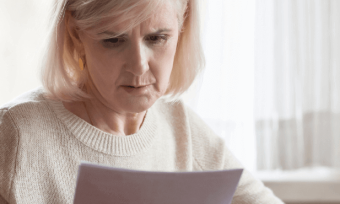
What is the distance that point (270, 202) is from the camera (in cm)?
104

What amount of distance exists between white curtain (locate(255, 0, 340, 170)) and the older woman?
1.15m

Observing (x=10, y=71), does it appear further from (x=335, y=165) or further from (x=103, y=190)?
(x=335, y=165)

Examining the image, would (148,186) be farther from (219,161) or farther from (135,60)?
(219,161)

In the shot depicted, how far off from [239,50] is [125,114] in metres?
1.27

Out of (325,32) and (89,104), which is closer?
(89,104)

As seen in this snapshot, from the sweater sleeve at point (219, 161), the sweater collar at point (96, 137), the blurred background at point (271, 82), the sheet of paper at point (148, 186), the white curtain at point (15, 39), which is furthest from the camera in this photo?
the blurred background at point (271, 82)

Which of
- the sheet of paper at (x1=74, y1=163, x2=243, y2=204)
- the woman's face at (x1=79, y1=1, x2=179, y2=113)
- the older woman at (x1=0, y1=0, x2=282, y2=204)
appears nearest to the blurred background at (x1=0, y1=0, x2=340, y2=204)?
the older woman at (x1=0, y1=0, x2=282, y2=204)

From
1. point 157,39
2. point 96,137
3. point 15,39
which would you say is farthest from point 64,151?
point 15,39

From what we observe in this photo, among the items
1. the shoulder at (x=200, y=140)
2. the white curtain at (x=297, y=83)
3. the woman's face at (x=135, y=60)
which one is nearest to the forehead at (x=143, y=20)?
the woman's face at (x=135, y=60)

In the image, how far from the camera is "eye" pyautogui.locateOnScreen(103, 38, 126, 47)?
78 centimetres

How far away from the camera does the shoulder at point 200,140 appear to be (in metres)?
1.10

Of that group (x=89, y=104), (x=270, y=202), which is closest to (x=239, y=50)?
(x=270, y=202)

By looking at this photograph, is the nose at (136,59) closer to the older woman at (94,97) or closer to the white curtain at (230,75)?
the older woman at (94,97)

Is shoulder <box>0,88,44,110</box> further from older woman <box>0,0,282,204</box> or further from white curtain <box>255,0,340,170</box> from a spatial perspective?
white curtain <box>255,0,340,170</box>
